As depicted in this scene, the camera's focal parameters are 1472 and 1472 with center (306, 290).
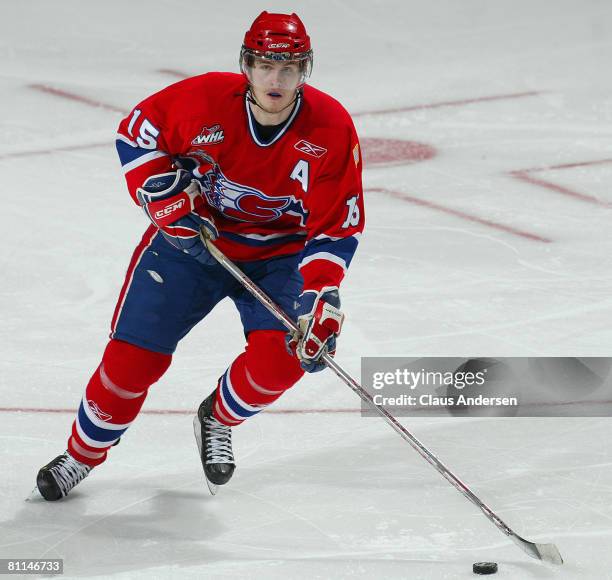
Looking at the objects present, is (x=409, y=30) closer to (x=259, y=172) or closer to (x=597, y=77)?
(x=597, y=77)

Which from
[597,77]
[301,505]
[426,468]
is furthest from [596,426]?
[597,77]

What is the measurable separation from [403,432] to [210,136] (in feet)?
2.64

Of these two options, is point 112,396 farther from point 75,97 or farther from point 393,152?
point 75,97

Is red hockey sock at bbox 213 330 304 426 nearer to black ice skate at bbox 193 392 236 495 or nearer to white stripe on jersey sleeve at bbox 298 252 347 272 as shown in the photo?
black ice skate at bbox 193 392 236 495

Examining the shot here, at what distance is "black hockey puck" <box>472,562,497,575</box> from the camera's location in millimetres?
3072

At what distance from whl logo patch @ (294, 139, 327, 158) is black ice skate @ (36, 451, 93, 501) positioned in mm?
906

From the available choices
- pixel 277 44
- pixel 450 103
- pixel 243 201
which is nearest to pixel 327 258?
pixel 243 201

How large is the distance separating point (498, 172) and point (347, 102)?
1.36 metres

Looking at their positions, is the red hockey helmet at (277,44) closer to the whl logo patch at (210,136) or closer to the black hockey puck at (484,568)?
the whl logo patch at (210,136)

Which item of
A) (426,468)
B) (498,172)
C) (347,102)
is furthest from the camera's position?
(347,102)

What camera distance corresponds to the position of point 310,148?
3.34m

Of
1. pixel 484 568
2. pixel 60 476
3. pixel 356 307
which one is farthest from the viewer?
pixel 356 307

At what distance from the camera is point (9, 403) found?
404 cm

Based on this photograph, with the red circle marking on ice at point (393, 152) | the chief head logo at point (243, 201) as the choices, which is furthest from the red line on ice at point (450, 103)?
the chief head logo at point (243, 201)
